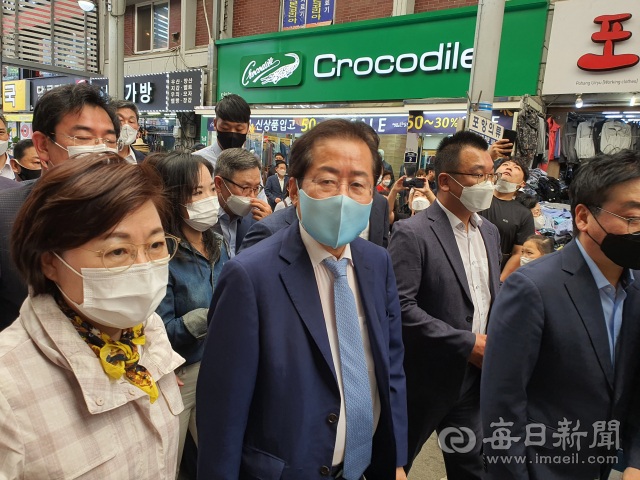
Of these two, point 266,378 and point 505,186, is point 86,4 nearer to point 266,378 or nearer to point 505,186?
point 505,186

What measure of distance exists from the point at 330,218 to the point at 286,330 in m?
0.38

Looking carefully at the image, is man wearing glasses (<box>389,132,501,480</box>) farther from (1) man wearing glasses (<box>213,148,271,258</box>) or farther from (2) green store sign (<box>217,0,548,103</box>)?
(2) green store sign (<box>217,0,548,103</box>)

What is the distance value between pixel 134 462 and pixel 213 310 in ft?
1.48

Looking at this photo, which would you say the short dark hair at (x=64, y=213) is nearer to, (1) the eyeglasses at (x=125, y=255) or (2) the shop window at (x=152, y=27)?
(1) the eyeglasses at (x=125, y=255)

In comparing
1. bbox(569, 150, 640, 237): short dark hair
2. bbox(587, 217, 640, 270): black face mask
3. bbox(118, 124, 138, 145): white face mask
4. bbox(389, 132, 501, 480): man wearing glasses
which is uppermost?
bbox(118, 124, 138, 145): white face mask

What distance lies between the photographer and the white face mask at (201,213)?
2.07 meters

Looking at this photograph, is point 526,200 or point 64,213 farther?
point 526,200

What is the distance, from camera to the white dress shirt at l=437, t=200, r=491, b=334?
230 cm

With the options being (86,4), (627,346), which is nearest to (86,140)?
(627,346)

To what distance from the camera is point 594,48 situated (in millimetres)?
6609

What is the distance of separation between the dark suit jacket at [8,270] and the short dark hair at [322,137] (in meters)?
1.11

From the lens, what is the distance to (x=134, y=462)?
3.60 ft

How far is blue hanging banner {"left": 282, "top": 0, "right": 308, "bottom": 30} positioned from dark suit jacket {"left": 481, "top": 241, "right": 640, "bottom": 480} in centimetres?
1068

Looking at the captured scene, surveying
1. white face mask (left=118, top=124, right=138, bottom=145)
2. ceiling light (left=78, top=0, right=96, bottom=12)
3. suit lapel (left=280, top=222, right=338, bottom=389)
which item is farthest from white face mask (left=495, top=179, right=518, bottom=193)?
ceiling light (left=78, top=0, right=96, bottom=12)
